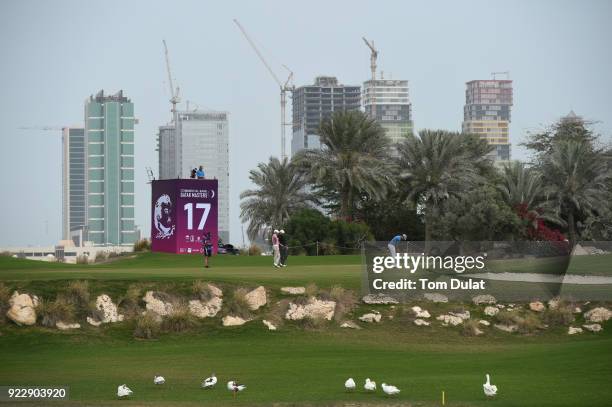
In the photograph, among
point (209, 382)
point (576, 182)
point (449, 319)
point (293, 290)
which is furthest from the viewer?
point (576, 182)

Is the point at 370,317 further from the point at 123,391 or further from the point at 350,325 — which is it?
the point at 123,391

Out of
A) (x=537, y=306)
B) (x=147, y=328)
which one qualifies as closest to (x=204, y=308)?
(x=147, y=328)

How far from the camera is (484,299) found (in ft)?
151

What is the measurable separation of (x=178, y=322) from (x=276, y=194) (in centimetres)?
5725

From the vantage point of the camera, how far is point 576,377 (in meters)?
31.4

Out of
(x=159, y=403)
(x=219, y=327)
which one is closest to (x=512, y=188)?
(x=219, y=327)

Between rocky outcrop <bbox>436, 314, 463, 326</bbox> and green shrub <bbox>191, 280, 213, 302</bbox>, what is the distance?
319 inches

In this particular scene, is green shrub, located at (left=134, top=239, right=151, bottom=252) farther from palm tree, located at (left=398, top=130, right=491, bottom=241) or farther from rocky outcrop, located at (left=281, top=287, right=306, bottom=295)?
rocky outcrop, located at (left=281, top=287, right=306, bottom=295)

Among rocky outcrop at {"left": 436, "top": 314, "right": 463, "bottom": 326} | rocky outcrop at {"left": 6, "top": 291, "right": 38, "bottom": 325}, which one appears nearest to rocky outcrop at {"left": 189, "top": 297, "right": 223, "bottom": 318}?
rocky outcrop at {"left": 6, "top": 291, "right": 38, "bottom": 325}

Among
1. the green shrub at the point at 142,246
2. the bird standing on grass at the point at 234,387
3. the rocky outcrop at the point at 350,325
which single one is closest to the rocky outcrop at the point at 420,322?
the rocky outcrop at the point at 350,325

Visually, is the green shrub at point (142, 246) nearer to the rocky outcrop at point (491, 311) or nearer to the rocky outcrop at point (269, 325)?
the rocky outcrop at point (269, 325)

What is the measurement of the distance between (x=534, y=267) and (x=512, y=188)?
46.1m

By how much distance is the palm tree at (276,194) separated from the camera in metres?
98.1

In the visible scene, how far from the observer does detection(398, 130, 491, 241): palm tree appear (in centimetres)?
9294
